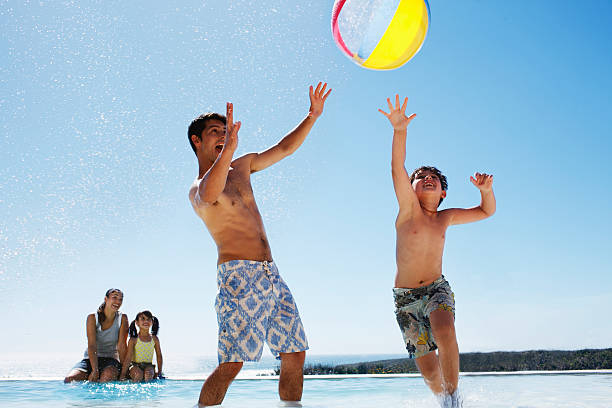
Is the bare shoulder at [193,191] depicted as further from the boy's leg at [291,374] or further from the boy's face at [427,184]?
the boy's face at [427,184]

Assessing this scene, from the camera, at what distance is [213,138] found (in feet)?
12.7

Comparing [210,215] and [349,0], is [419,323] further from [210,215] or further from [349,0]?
[349,0]

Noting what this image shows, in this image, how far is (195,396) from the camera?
18.3ft

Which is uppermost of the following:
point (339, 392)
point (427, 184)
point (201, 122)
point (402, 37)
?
point (402, 37)

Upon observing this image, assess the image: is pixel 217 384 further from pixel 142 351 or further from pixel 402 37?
pixel 142 351

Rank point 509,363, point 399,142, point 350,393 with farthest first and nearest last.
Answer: point 509,363, point 350,393, point 399,142

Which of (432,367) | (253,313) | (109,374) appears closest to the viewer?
(253,313)

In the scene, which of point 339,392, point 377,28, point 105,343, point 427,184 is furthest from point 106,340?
point 377,28

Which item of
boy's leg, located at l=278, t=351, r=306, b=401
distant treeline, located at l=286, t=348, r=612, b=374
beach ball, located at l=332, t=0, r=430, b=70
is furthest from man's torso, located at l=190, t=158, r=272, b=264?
distant treeline, located at l=286, t=348, r=612, b=374

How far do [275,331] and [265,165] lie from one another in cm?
125

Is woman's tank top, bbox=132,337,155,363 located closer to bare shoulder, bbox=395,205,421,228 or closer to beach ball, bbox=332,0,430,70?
bare shoulder, bbox=395,205,421,228

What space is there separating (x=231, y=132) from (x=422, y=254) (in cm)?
213

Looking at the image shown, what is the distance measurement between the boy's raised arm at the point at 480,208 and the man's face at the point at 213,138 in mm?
2290

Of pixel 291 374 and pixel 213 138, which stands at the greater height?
pixel 213 138
